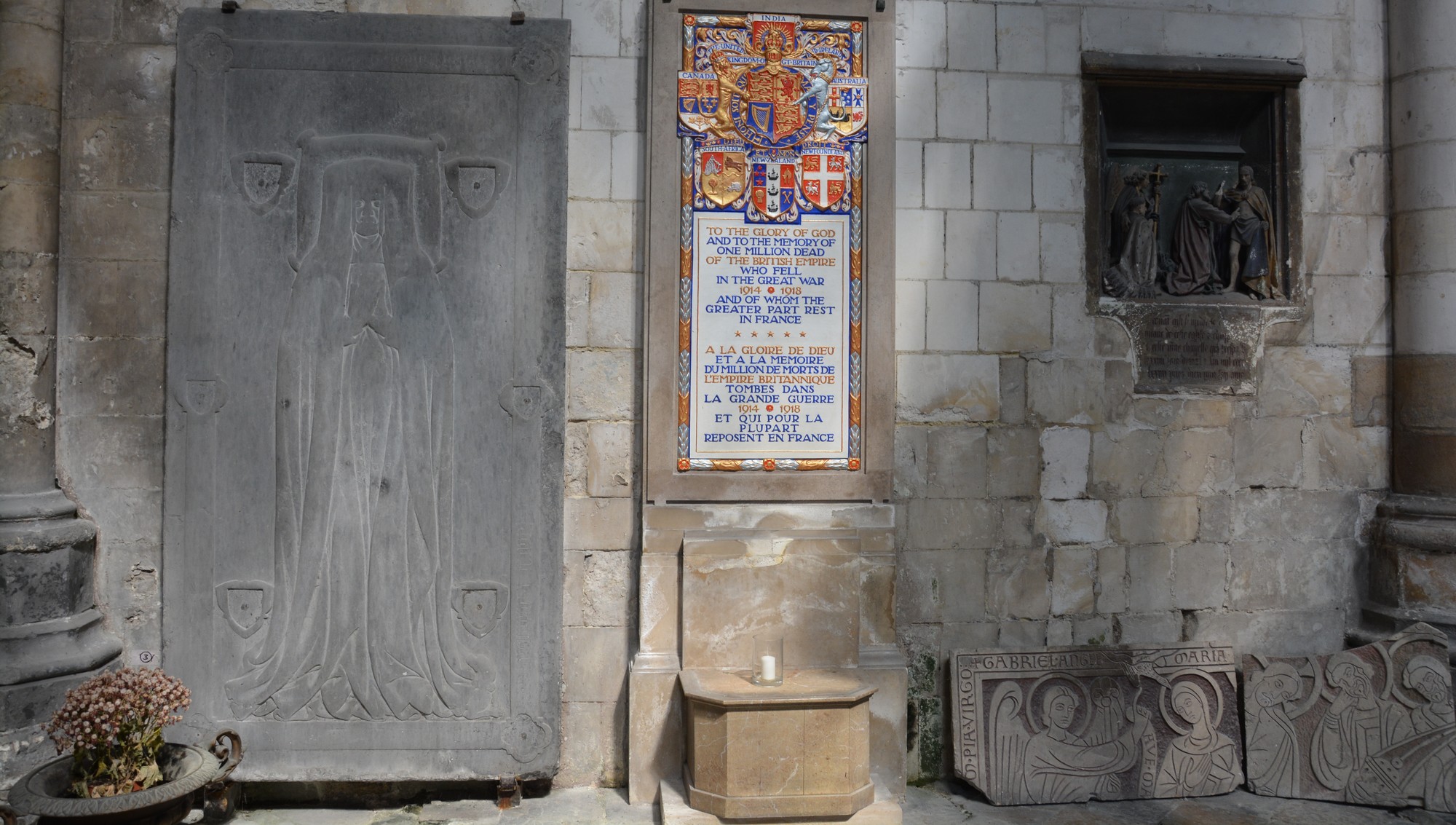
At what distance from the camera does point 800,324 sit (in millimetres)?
4055

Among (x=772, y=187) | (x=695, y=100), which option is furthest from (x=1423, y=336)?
(x=695, y=100)

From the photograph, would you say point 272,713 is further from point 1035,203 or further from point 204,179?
point 1035,203

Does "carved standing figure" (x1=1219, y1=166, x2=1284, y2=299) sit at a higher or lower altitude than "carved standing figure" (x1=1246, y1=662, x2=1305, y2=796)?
higher

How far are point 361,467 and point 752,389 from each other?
1.66 metres

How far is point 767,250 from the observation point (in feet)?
13.3

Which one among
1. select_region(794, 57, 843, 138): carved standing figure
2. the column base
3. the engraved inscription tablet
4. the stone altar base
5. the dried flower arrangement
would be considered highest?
select_region(794, 57, 843, 138): carved standing figure

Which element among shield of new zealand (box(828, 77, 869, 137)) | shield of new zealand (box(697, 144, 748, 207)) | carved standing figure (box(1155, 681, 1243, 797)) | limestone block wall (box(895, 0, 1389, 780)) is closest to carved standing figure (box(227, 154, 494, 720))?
shield of new zealand (box(697, 144, 748, 207))

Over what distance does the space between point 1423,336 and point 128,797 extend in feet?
18.3

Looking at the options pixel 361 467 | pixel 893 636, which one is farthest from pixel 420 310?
pixel 893 636

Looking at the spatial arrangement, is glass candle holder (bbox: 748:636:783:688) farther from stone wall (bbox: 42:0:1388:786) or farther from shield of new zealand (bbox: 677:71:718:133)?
shield of new zealand (bbox: 677:71:718:133)

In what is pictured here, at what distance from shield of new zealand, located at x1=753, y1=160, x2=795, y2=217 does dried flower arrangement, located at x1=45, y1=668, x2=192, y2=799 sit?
2896mm

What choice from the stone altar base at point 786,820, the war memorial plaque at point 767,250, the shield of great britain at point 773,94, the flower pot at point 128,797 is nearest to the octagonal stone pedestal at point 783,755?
the stone altar base at point 786,820

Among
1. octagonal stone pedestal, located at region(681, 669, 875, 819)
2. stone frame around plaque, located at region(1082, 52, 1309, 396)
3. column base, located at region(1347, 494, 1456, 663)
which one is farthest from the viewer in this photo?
stone frame around plaque, located at region(1082, 52, 1309, 396)

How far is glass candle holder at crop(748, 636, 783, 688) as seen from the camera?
3658 millimetres
